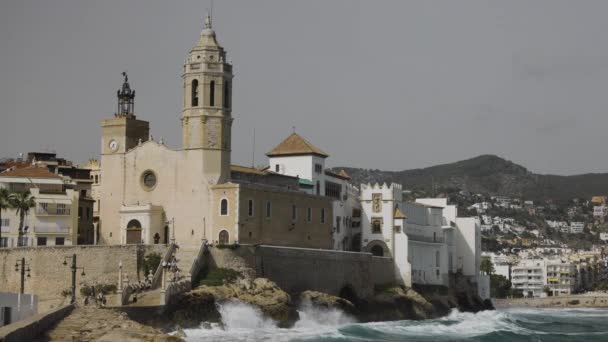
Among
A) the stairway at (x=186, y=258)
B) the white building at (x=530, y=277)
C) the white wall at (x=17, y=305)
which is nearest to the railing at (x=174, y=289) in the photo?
the stairway at (x=186, y=258)

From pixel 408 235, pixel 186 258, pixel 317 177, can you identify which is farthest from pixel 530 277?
pixel 186 258

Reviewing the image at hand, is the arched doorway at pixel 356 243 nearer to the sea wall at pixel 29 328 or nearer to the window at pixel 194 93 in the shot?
the window at pixel 194 93

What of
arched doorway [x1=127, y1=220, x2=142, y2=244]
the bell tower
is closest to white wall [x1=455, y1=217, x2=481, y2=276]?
the bell tower

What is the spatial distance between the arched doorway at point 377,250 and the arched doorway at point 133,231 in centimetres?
2158

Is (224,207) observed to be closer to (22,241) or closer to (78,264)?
(78,264)

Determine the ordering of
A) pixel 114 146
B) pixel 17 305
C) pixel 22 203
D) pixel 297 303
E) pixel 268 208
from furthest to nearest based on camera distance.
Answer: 1. pixel 114 146
2. pixel 268 208
3. pixel 22 203
4. pixel 297 303
5. pixel 17 305

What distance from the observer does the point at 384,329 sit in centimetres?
7688

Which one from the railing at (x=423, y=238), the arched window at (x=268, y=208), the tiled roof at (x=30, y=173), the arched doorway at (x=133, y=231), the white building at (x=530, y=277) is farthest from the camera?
the white building at (x=530, y=277)

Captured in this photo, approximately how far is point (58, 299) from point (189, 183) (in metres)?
11.4

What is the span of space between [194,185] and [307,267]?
873 centimetres

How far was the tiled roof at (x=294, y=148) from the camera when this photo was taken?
91.9 m

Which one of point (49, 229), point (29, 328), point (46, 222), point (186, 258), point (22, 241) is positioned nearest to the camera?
point (29, 328)

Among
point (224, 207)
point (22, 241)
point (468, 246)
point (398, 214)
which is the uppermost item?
point (398, 214)

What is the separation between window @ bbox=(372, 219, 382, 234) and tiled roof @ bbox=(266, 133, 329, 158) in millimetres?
6162
